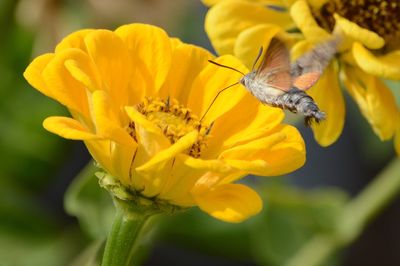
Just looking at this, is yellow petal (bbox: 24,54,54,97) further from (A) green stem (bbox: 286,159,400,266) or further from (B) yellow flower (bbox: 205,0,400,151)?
(A) green stem (bbox: 286,159,400,266)

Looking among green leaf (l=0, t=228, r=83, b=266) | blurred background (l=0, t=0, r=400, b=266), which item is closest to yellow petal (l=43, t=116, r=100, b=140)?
blurred background (l=0, t=0, r=400, b=266)

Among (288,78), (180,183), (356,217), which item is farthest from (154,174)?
(356,217)

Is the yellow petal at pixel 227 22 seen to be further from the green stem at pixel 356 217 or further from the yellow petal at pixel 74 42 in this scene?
the green stem at pixel 356 217

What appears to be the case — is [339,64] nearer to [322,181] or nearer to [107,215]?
[107,215]

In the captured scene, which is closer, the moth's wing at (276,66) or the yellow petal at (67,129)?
the yellow petal at (67,129)

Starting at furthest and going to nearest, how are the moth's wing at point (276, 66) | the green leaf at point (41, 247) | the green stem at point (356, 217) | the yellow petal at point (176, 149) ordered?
1. the green leaf at point (41, 247)
2. the green stem at point (356, 217)
3. the moth's wing at point (276, 66)
4. the yellow petal at point (176, 149)

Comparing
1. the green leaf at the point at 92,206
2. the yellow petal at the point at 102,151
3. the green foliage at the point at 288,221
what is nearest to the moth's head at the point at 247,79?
the yellow petal at the point at 102,151
